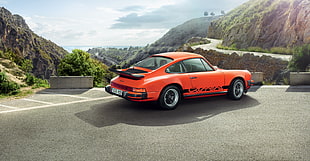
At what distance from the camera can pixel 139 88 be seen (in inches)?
280

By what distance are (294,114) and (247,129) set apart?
2.01 meters

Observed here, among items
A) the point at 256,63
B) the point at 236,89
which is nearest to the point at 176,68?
the point at 236,89

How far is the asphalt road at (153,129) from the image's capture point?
4.69 metres

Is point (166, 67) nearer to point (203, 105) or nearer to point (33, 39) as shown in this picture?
point (203, 105)

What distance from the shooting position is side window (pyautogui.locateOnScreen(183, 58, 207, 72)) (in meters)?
7.94

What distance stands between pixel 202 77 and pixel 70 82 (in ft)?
17.0

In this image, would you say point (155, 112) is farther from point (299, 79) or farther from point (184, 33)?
point (184, 33)

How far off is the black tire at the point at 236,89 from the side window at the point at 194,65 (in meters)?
1.12

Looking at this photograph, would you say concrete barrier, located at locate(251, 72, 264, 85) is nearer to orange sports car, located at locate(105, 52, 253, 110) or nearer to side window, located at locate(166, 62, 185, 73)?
orange sports car, located at locate(105, 52, 253, 110)

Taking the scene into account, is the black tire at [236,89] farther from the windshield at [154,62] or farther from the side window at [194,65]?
the windshield at [154,62]

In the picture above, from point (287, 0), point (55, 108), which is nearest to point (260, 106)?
point (55, 108)

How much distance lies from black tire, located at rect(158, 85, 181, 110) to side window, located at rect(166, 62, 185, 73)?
0.47m

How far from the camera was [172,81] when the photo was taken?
7.40m

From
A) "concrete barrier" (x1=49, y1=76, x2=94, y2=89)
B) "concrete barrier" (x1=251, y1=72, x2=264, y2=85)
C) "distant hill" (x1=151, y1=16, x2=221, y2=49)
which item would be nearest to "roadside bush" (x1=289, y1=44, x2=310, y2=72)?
"concrete barrier" (x1=251, y1=72, x2=264, y2=85)
